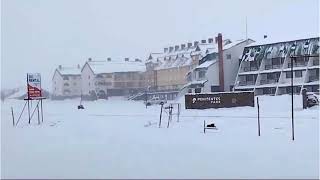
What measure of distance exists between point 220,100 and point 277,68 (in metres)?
30.3

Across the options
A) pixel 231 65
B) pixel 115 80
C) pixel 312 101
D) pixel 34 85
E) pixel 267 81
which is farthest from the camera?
pixel 115 80

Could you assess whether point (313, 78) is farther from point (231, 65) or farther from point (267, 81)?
point (231, 65)

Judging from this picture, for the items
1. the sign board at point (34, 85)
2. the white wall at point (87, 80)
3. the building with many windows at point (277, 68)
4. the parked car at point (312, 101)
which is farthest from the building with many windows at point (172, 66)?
the sign board at point (34, 85)

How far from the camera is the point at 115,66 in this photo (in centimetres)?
12525

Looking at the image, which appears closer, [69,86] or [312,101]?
[312,101]

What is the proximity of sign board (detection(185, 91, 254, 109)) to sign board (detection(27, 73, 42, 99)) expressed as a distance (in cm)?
2039

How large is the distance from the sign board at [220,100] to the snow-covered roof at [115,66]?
2887 inches

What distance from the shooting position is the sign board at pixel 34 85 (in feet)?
105

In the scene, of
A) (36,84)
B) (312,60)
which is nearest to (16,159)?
(36,84)

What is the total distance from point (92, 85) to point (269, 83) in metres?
57.1

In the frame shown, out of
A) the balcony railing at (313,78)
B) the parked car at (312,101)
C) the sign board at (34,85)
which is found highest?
the balcony railing at (313,78)

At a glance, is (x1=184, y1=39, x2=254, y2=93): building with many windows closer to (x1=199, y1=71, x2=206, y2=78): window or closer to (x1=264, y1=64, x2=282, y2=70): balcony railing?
(x1=199, y1=71, x2=206, y2=78): window

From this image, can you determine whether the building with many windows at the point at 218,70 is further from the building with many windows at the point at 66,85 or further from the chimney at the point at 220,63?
the building with many windows at the point at 66,85

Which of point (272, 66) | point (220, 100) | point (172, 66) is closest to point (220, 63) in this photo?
point (272, 66)
